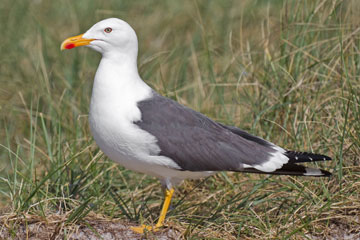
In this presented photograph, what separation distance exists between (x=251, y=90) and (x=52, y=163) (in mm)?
2009

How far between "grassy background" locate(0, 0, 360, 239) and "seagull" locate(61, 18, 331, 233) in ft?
0.78

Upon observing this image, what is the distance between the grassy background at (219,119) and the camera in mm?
4266

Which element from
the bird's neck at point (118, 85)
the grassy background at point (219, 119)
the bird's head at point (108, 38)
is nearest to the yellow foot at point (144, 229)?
the grassy background at point (219, 119)

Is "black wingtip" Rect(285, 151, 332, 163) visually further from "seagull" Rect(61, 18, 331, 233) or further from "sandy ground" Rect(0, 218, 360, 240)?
"sandy ground" Rect(0, 218, 360, 240)

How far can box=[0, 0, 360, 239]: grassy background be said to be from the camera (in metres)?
4.27

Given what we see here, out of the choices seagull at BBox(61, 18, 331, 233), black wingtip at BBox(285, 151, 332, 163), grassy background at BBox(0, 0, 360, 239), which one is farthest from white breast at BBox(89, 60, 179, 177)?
black wingtip at BBox(285, 151, 332, 163)

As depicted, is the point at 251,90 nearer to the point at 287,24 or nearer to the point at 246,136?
the point at 287,24

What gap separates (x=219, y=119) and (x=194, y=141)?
1285 mm

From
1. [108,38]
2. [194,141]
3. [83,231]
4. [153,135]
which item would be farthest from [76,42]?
[83,231]

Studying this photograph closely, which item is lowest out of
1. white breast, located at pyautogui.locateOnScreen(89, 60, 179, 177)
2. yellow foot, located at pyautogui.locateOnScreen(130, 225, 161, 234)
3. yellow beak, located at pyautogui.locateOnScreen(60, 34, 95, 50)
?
yellow foot, located at pyautogui.locateOnScreen(130, 225, 161, 234)

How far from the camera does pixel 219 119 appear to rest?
571 cm

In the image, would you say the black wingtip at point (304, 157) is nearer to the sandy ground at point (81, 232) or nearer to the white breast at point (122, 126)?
the white breast at point (122, 126)

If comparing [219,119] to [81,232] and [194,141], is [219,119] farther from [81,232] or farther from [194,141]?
[81,232]

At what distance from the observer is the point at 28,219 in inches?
161
